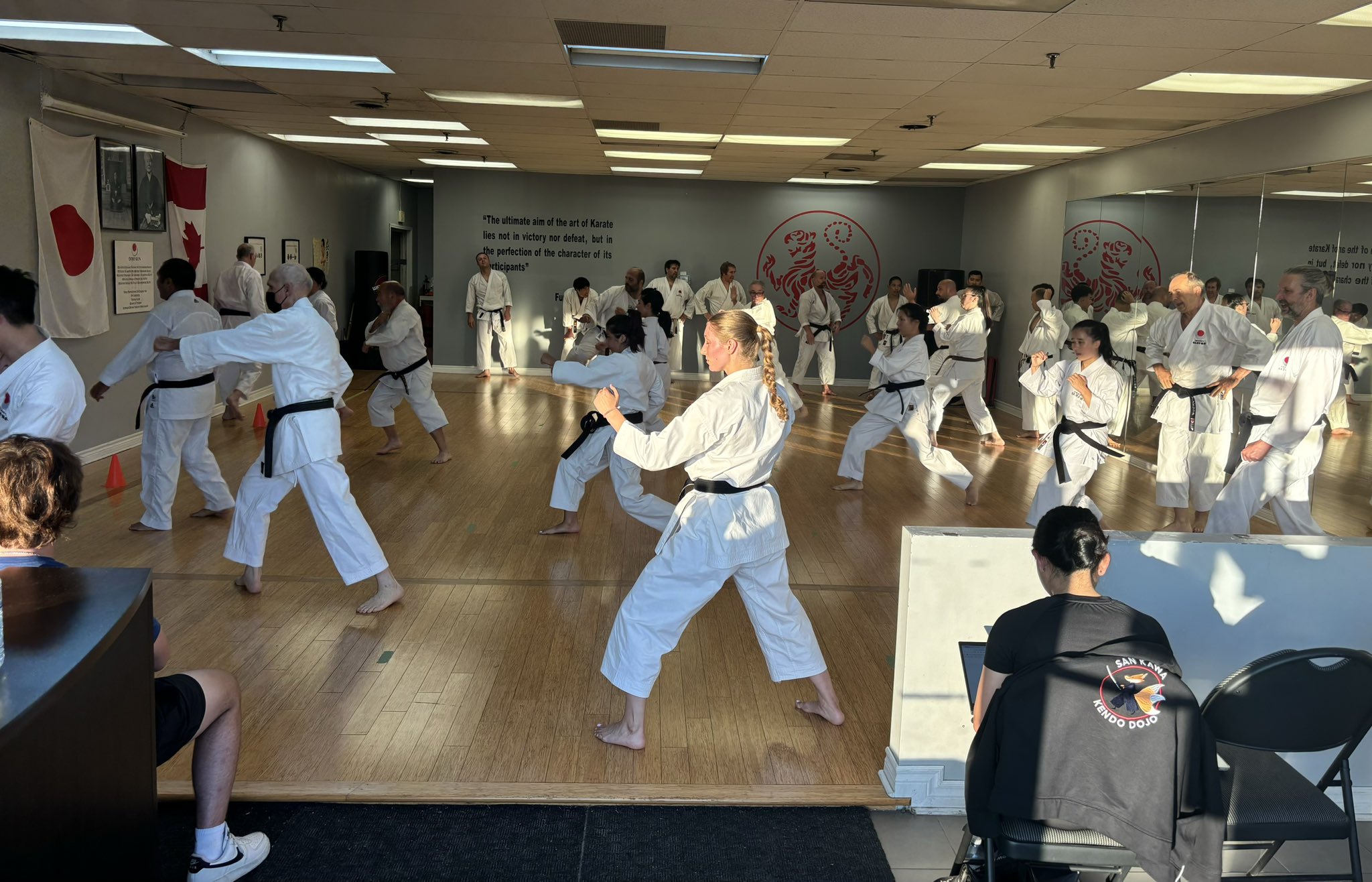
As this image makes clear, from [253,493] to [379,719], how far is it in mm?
1519

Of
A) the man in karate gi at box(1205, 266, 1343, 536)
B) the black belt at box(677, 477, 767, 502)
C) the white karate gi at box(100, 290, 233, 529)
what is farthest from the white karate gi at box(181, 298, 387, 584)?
the man in karate gi at box(1205, 266, 1343, 536)

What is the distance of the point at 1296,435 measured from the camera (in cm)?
497

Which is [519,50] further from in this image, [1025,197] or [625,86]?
[1025,197]

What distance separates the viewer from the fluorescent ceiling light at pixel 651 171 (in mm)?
12781

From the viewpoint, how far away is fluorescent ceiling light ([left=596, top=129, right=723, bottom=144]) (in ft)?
30.2

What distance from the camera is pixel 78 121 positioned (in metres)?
7.20

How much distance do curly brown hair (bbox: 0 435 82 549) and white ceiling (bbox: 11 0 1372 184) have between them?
11.1 ft

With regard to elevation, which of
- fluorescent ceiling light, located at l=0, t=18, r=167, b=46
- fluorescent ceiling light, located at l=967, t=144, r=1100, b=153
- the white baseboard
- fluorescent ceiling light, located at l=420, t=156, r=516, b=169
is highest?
fluorescent ceiling light, located at l=420, t=156, r=516, b=169

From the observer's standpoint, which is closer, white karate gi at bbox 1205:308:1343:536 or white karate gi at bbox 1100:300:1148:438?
white karate gi at bbox 1205:308:1343:536

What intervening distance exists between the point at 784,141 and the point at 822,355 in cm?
408

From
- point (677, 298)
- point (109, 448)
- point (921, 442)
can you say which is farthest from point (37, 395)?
point (677, 298)

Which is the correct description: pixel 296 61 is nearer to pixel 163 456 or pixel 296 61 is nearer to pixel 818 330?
pixel 163 456

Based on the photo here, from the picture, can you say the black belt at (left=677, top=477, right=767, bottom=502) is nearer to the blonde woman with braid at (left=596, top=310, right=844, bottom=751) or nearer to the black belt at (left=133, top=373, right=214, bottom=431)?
the blonde woman with braid at (left=596, top=310, right=844, bottom=751)

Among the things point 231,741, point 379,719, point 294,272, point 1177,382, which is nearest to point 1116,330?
point 1177,382
